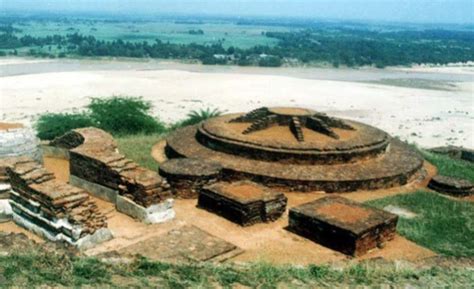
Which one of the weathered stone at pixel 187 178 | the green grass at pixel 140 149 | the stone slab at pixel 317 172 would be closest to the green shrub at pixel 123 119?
the green grass at pixel 140 149

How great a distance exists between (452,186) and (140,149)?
33.5ft

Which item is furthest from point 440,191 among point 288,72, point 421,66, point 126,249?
point 421,66

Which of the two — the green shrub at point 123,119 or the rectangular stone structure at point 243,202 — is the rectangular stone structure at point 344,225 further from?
the green shrub at point 123,119

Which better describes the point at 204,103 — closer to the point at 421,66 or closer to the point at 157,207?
the point at 157,207

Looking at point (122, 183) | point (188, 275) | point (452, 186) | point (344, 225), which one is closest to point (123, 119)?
point (122, 183)

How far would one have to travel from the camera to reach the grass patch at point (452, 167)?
1725 cm

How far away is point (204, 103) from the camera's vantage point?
4181 centimetres

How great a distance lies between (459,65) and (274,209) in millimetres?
82375

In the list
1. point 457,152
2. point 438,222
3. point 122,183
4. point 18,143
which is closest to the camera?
point 122,183

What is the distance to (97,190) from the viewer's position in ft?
39.8

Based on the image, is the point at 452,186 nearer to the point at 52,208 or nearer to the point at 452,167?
the point at 452,167

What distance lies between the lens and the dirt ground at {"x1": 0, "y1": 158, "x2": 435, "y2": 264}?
965cm

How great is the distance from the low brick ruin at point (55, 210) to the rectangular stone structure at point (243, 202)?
8.97 ft

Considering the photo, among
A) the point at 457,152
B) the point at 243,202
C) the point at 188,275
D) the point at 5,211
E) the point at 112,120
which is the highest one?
the point at 188,275
